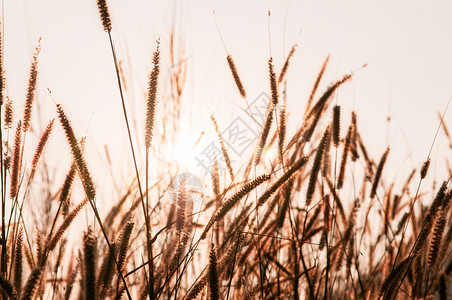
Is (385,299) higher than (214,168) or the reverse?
the reverse

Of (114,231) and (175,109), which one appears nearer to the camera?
(114,231)

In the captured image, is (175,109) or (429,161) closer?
(429,161)

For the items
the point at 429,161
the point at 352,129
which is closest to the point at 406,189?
the point at 352,129

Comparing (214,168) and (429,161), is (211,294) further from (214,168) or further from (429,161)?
(429,161)

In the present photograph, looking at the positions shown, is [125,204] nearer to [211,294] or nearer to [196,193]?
[196,193]

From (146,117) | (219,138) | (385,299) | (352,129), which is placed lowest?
(385,299)

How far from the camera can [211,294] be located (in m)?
1.14

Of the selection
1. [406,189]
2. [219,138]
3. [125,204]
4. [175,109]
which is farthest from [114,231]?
[406,189]

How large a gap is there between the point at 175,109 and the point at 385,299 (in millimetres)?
1436

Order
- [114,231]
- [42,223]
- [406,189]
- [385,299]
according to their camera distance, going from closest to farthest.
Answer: [385,299]
[114,231]
[42,223]
[406,189]

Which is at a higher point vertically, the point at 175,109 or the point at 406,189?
the point at 175,109

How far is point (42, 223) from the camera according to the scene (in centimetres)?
204

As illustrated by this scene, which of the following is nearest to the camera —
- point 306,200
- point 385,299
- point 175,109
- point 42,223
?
point 385,299

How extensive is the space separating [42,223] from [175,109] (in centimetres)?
86
